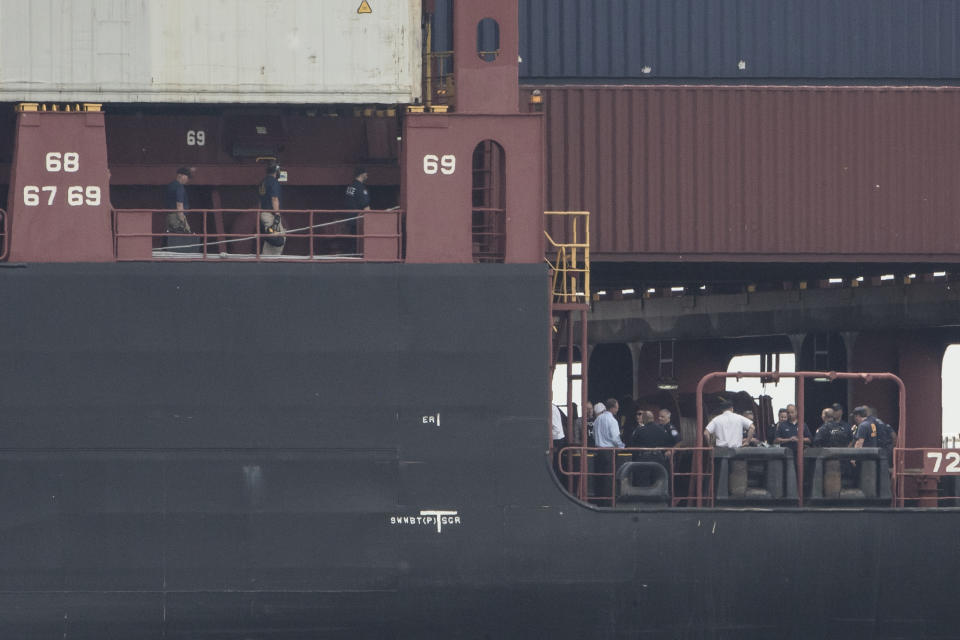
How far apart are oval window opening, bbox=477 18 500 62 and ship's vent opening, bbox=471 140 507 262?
1017mm

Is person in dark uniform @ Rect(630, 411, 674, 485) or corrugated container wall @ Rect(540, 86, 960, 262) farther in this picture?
corrugated container wall @ Rect(540, 86, 960, 262)

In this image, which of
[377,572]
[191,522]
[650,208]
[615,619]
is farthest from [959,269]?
[191,522]

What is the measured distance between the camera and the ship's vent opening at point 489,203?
1557 cm

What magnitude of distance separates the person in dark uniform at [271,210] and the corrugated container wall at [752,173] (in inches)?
152

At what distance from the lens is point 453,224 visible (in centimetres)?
1509

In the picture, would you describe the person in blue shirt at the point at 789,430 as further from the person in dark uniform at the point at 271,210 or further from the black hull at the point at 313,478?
the person in dark uniform at the point at 271,210

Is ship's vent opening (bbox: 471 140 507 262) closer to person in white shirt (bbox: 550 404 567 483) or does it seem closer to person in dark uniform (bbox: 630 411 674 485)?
person in white shirt (bbox: 550 404 567 483)

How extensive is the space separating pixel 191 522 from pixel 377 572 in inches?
85.2

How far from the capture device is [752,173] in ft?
58.1

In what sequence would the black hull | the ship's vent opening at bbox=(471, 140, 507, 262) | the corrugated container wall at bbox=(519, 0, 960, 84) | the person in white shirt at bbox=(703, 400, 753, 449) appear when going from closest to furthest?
the black hull < the ship's vent opening at bbox=(471, 140, 507, 262) < the person in white shirt at bbox=(703, 400, 753, 449) < the corrugated container wall at bbox=(519, 0, 960, 84)

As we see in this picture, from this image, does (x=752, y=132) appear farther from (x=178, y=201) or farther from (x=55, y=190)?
(x=55, y=190)

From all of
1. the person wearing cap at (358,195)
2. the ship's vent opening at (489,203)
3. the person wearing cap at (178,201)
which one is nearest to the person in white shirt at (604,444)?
the ship's vent opening at (489,203)

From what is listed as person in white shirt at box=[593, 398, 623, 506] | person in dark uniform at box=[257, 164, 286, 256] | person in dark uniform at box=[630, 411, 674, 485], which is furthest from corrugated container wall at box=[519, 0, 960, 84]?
person in dark uniform at box=[630, 411, 674, 485]

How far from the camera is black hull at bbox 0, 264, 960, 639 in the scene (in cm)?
1450
